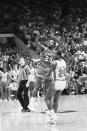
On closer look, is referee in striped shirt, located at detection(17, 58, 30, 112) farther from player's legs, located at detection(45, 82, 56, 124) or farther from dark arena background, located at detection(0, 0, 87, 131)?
dark arena background, located at detection(0, 0, 87, 131)

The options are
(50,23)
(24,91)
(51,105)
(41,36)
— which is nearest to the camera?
(51,105)

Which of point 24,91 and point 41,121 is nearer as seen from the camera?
point 41,121

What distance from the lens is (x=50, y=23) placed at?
3108 centimetres

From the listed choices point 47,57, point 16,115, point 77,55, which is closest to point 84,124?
point 47,57

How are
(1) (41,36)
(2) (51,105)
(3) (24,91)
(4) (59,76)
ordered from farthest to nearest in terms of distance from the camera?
(1) (41,36) → (3) (24,91) → (4) (59,76) → (2) (51,105)

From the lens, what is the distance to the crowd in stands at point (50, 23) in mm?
27741

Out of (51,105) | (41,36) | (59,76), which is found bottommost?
(41,36)

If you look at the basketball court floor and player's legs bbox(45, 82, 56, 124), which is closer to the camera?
the basketball court floor

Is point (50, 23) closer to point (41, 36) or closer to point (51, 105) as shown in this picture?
point (41, 36)

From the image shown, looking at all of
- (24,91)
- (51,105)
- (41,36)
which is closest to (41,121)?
(51,105)

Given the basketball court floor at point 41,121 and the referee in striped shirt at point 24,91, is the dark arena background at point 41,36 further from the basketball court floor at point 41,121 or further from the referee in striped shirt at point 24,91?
the basketball court floor at point 41,121

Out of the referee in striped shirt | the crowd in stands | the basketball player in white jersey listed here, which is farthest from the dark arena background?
the basketball player in white jersey

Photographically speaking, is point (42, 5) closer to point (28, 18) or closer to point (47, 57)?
point (28, 18)

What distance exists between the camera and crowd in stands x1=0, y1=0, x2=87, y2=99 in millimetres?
27741
